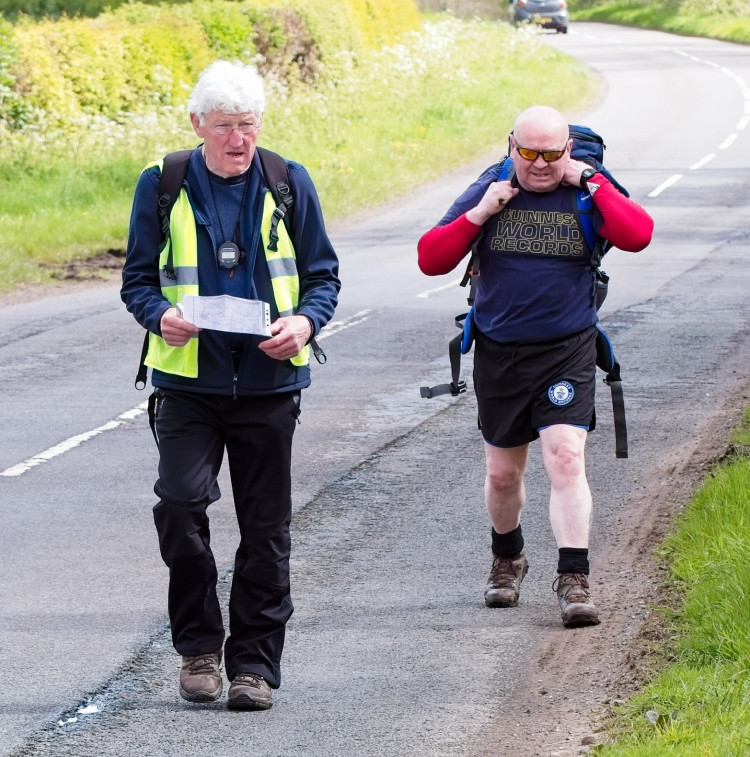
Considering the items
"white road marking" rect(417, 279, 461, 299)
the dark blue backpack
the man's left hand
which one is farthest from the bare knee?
"white road marking" rect(417, 279, 461, 299)

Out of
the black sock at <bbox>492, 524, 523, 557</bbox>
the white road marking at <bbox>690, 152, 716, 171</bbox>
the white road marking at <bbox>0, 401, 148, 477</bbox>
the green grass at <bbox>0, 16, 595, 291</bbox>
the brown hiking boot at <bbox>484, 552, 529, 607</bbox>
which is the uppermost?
the black sock at <bbox>492, 524, 523, 557</bbox>

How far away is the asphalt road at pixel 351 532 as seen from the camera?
16.3 feet

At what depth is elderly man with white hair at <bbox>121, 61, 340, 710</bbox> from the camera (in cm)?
477

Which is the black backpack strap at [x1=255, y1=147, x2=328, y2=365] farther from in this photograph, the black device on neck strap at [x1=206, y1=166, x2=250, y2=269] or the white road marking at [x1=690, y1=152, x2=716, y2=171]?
the white road marking at [x1=690, y1=152, x2=716, y2=171]

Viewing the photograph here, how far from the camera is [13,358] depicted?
39.9 ft

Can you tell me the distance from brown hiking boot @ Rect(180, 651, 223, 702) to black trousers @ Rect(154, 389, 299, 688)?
0.12 ft

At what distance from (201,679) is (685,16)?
61.9 m

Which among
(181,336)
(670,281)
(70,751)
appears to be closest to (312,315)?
(181,336)

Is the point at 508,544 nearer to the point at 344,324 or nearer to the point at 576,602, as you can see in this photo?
the point at 576,602

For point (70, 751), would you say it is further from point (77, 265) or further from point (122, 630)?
point (77, 265)

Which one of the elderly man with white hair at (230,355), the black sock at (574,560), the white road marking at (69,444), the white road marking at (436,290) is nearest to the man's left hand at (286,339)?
the elderly man with white hair at (230,355)

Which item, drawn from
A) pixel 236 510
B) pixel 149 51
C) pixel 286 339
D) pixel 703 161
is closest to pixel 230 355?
pixel 286 339

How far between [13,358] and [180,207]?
25.2ft

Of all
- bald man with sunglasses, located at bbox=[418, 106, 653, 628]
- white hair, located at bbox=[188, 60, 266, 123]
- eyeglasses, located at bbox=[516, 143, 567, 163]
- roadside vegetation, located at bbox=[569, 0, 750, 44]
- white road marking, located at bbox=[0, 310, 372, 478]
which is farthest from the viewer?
roadside vegetation, located at bbox=[569, 0, 750, 44]
